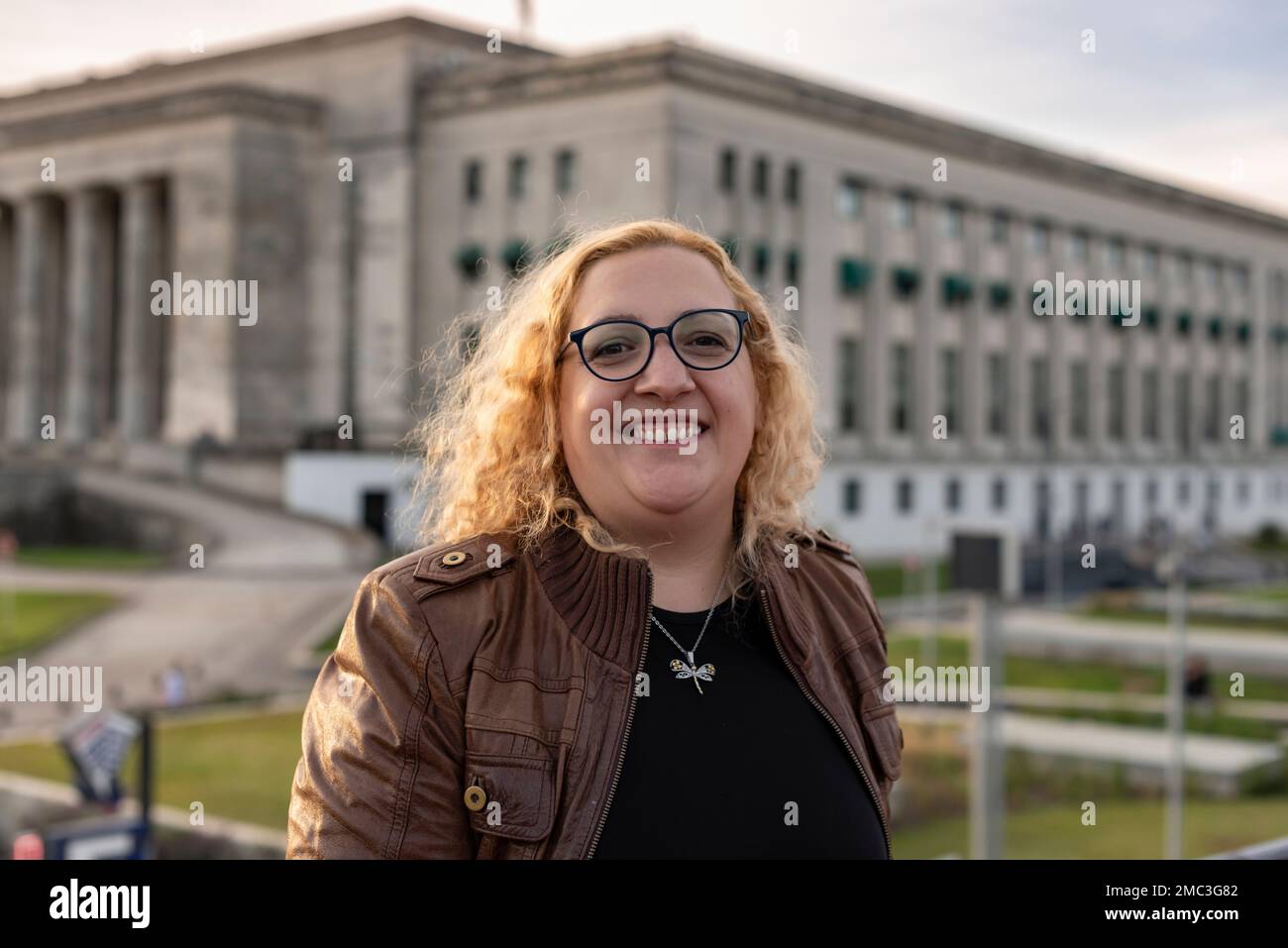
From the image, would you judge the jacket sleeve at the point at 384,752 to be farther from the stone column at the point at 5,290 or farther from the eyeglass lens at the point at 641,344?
the stone column at the point at 5,290

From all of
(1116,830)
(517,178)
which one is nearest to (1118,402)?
(517,178)

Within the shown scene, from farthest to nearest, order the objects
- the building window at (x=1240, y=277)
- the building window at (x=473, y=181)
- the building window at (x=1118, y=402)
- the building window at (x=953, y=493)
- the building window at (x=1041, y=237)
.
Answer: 1. the building window at (x=1240, y=277)
2. the building window at (x=1118, y=402)
3. the building window at (x=1041, y=237)
4. the building window at (x=953, y=493)
5. the building window at (x=473, y=181)

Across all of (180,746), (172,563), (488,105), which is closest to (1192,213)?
(488,105)

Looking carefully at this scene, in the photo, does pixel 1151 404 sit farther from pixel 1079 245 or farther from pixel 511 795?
pixel 511 795

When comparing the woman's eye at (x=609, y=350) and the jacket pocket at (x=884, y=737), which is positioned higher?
the woman's eye at (x=609, y=350)

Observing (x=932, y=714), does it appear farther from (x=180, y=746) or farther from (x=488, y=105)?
(x=488, y=105)

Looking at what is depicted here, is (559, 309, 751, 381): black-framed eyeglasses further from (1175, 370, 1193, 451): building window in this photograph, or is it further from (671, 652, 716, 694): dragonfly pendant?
(1175, 370, 1193, 451): building window

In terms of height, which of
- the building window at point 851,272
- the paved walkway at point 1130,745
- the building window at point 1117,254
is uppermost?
the building window at point 1117,254

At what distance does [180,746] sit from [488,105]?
108 feet

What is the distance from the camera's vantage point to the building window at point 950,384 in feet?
190

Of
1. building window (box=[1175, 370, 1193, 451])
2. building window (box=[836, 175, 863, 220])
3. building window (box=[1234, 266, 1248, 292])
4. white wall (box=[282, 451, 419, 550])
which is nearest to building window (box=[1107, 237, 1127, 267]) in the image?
building window (box=[1175, 370, 1193, 451])

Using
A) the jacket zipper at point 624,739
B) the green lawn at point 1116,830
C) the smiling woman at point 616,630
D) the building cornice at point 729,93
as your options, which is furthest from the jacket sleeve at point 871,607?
the building cornice at point 729,93

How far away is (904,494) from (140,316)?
30639 mm

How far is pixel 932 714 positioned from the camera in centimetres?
2636
